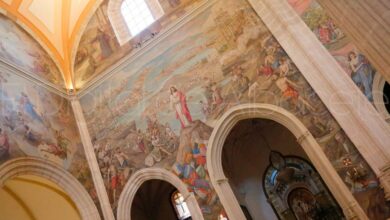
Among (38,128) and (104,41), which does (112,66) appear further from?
(38,128)

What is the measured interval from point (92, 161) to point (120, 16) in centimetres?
560

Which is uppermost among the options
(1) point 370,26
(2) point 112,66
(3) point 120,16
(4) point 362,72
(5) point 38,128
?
(3) point 120,16

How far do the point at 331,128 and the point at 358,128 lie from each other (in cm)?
60

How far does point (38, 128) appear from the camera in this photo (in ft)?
33.5

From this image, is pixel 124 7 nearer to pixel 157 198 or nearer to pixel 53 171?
pixel 53 171

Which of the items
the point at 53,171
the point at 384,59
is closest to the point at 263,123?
the point at 53,171

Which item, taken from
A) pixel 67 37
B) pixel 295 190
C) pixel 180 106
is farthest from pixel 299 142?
pixel 67 37

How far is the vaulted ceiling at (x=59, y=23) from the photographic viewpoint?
12.5 meters

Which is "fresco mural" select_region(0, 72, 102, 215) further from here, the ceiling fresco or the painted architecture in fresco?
the painted architecture in fresco

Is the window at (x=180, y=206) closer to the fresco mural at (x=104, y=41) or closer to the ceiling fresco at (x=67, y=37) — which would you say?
the ceiling fresco at (x=67, y=37)

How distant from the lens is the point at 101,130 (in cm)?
1159

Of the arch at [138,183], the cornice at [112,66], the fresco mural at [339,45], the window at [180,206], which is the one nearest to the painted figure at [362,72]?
the fresco mural at [339,45]

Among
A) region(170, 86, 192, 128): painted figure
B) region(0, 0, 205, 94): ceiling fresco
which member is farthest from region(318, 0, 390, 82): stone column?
region(0, 0, 205, 94): ceiling fresco

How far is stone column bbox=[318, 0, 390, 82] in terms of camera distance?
11.3ft
